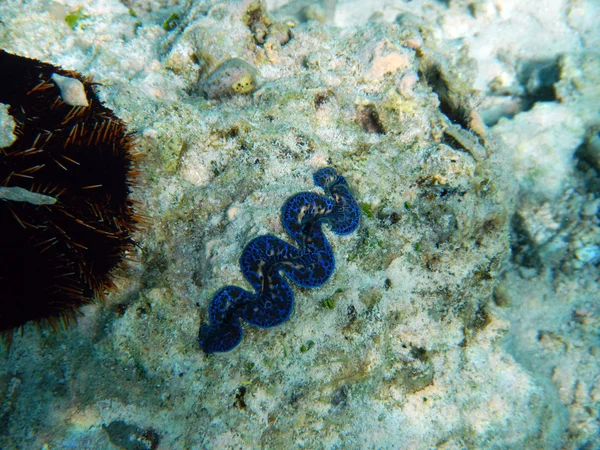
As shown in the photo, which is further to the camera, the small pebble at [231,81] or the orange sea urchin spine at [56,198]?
the small pebble at [231,81]

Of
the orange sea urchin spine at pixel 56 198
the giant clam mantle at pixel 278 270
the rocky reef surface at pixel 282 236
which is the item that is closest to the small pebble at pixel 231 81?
the rocky reef surface at pixel 282 236

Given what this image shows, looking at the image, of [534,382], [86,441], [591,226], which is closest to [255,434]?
[86,441]

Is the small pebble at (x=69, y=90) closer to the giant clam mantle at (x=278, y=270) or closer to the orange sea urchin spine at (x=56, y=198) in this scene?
the orange sea urchin spine at (x=56, y=198)

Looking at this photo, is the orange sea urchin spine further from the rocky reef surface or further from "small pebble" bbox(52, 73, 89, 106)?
the rocky reef surface

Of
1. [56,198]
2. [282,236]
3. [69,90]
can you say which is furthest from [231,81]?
[56,198]

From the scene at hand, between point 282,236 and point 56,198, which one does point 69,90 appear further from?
point 282,236

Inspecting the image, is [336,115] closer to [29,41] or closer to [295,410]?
[295,410]
